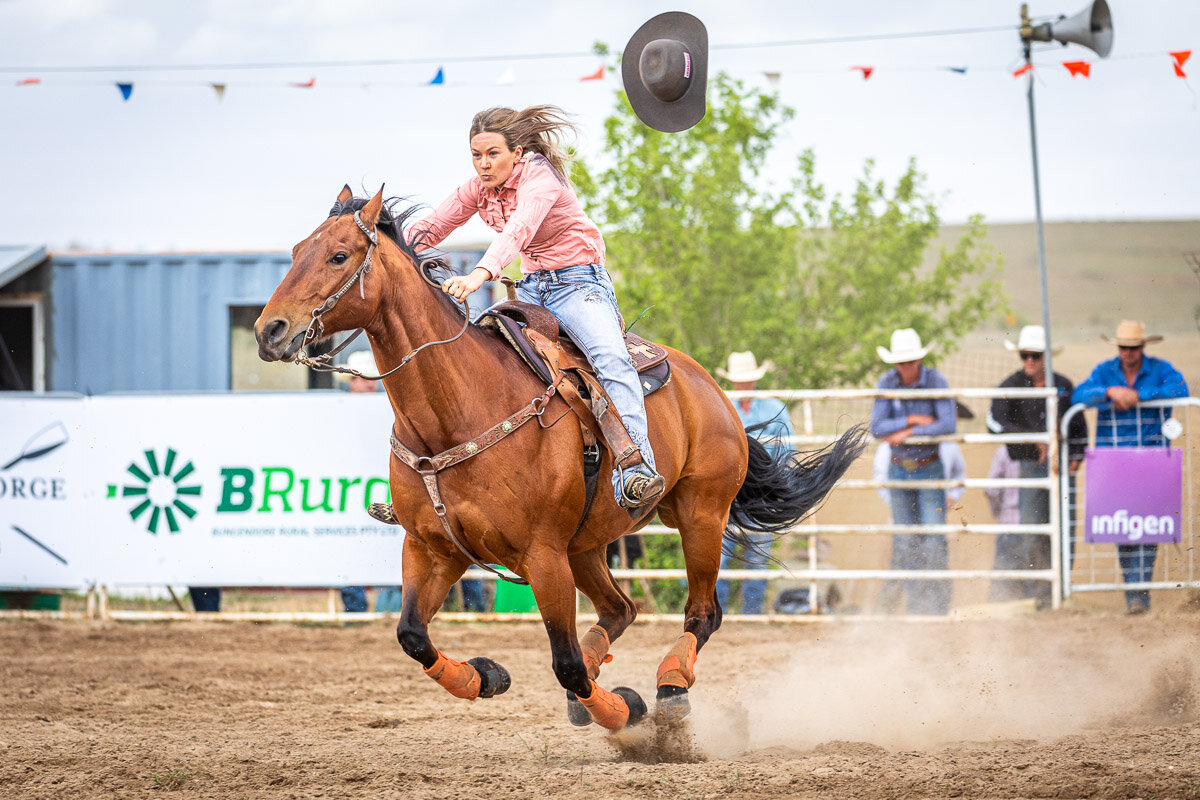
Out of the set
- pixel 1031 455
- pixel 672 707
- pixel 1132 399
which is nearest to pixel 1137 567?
pixel 1031 455

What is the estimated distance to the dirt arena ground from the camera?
4.16 m

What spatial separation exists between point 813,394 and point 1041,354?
80.9 inches

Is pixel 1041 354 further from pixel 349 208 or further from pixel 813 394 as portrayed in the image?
pixel 349 208

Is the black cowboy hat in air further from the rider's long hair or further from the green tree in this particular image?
the green tree

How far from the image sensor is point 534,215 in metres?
4.40

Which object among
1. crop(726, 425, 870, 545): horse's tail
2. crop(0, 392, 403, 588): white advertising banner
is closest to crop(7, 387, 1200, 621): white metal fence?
crop(0, 392, 403, 588): white advertising banner

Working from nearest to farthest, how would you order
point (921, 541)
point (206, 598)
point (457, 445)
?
point (457, 445)
point (921, 541)
point (206, 598)

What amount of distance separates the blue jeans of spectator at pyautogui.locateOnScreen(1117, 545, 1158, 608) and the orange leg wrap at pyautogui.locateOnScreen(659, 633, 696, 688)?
16.0 ft

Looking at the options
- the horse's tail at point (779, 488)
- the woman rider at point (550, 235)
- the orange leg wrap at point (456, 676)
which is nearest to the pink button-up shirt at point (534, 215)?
the woman rider at point (550, 235)

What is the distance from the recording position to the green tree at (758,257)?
11625mm

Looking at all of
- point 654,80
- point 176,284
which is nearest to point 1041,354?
point 654,80

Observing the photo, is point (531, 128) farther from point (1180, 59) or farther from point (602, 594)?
point (1180, 59)

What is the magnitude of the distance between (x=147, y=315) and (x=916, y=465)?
7.95m

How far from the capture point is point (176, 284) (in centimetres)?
1191
